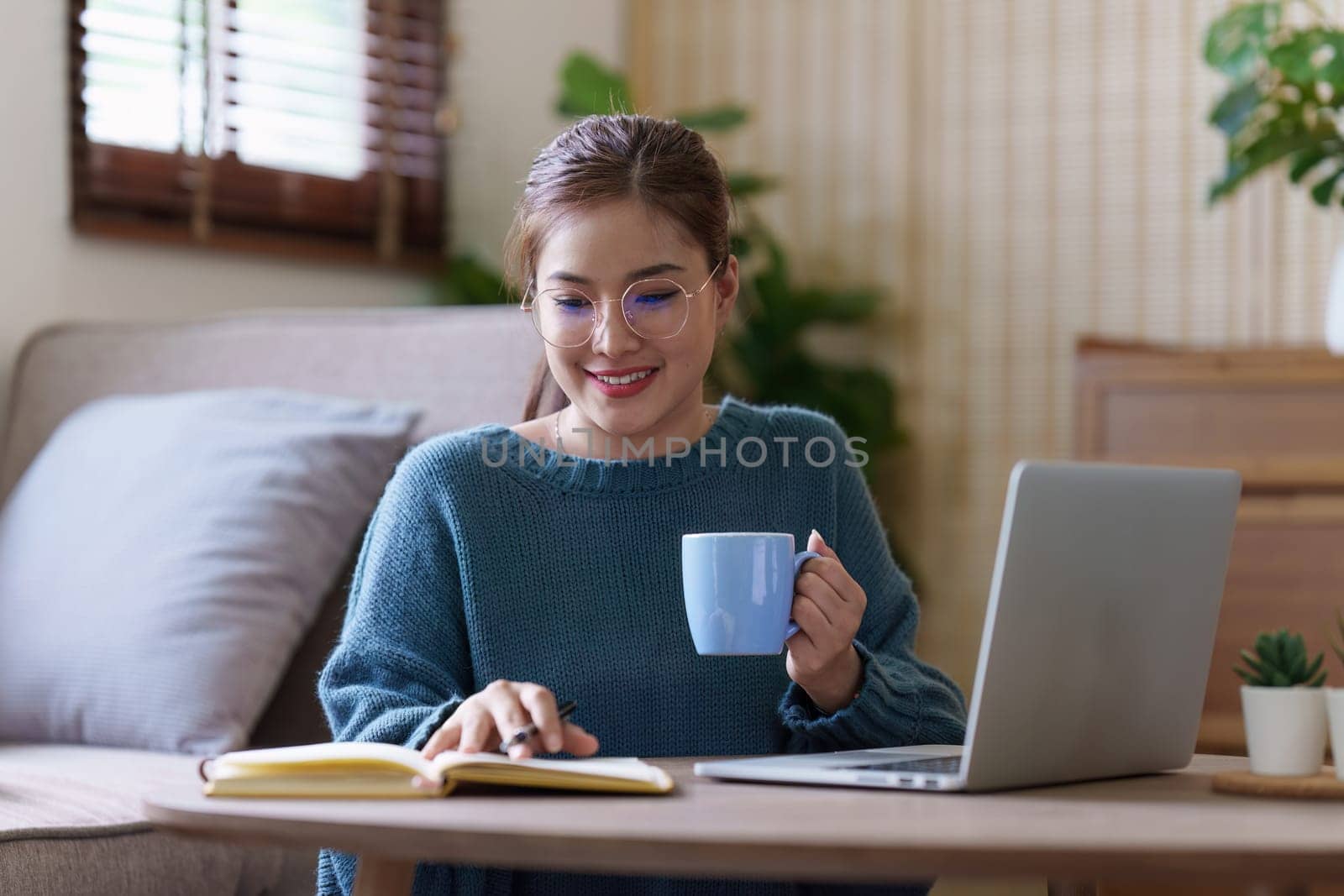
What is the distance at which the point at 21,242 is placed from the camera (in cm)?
249

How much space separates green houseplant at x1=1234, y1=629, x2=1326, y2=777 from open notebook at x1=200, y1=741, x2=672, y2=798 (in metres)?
0.37

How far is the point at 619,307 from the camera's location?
1320 millimetres

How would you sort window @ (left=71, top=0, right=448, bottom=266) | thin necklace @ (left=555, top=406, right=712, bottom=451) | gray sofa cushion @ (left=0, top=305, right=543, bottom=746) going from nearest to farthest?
thin necklace @ (left=555, top=406, right=712, bottom=451)
gray sofa cushion @ (left=0, top=305, right=543, bottom=746)
window @ (left=71, top=0, right=448, bottom=266)

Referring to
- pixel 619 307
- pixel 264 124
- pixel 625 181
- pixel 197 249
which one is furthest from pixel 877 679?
pixel 264 124

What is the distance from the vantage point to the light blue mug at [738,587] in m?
1.05

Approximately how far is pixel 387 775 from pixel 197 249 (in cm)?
201

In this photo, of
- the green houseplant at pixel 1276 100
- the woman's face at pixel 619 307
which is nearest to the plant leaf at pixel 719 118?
the green houseplant at pixel 1276 100

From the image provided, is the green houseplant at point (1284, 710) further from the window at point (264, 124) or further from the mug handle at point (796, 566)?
the window at point (264, 124)

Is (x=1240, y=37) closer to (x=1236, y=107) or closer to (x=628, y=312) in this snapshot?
(x=1236, y=107)

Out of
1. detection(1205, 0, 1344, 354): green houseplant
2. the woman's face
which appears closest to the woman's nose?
the woman's face

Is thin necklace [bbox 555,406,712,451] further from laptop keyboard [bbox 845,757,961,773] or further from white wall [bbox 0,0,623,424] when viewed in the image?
white wall [bbox 0,0,623,424]

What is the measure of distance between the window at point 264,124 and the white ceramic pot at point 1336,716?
211 cm

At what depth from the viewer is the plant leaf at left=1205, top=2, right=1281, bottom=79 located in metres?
2.52

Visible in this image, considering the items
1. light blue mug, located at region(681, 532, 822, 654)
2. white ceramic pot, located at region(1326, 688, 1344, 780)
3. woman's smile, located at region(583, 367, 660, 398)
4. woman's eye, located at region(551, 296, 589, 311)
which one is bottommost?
white ceramic pot, located at region(1326, 688, 1344, 780)
